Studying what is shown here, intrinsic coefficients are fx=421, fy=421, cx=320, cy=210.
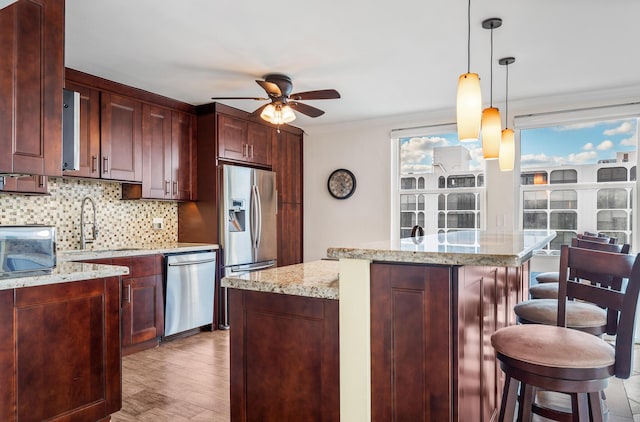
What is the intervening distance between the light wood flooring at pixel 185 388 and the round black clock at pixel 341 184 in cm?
251

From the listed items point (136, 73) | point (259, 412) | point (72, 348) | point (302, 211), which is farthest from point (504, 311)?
point (302, 211)

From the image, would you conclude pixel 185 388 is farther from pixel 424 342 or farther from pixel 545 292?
pixel 545 292

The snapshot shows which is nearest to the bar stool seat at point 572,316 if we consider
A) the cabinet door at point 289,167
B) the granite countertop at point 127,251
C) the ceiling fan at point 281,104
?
the ceiling fan at point 281,104

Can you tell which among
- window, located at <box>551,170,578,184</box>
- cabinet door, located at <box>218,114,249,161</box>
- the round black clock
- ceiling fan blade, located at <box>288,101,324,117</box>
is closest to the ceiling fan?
ceiling fan blade, located at <box>288,101,324,117</box>

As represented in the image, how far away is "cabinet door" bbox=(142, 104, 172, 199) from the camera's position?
4125mm

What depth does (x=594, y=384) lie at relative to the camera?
137 cm

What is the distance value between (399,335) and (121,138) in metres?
3.37

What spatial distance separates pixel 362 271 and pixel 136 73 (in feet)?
9.86

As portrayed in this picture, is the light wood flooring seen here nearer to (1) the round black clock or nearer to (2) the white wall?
(2) the white wall

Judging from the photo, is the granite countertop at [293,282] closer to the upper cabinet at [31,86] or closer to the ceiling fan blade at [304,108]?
the upper cabinet at [31,86]

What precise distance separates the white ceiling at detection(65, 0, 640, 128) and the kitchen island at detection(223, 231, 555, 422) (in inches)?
65.8

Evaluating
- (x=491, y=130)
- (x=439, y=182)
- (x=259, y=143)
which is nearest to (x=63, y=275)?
(x=491, y=130)

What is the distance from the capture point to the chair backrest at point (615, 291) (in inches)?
55.7

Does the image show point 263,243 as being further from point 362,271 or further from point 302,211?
point 362,271
